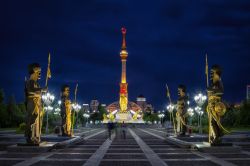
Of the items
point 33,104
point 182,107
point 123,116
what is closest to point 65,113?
point 182,107

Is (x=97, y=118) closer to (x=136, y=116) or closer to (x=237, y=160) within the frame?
(x=136, y=116)

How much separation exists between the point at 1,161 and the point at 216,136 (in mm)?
12733

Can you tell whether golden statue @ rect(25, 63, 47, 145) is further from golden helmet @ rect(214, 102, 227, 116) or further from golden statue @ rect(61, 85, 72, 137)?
golden statue @ rect(61, 85, 72, 137)

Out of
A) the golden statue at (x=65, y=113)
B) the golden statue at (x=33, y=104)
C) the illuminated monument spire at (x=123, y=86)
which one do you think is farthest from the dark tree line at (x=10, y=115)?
the illuminated monument spire at (x=123, y=86)

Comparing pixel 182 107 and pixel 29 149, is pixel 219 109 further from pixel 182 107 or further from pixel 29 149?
pixel 29 149

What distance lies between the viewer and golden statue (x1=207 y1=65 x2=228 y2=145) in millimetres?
24641

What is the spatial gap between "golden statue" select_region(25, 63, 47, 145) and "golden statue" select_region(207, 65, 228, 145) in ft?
33.7

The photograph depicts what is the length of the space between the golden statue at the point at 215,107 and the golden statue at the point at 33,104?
404 inches

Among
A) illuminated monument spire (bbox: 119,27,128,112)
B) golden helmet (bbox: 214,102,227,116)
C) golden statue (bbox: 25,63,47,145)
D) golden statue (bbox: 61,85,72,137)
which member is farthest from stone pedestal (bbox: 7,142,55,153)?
illuminated monument spire (bbox: 119,27,128,112)

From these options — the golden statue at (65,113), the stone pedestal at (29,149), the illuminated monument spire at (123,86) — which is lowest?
the stone pedestal at (29,149)

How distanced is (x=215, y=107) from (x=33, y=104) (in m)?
11.0

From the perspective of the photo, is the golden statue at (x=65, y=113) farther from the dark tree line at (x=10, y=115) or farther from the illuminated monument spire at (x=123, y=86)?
the illuminated monument spire at (x=123, y=86)

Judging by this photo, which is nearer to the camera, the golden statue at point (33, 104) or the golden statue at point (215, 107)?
the golden statue at point (33, 104)

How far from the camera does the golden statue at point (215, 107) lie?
2464cm
